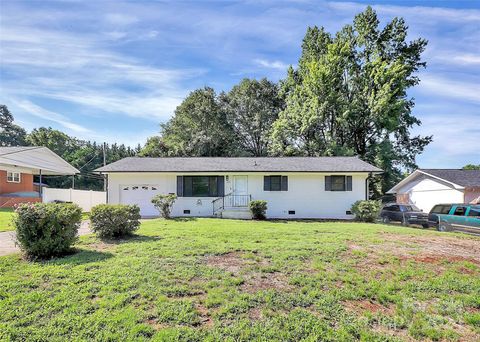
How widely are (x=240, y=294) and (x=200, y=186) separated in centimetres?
1273

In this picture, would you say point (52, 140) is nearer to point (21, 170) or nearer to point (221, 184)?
point (21, 170)

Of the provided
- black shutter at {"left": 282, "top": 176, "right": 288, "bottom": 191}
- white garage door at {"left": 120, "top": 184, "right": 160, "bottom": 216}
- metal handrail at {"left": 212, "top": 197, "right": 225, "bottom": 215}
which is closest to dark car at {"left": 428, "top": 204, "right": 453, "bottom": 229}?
black shutter at {"left": 282, "top": 176, "right": 288, "bottom": 191}

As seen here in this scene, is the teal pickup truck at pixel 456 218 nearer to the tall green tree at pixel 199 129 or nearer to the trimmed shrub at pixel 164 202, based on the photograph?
the trimmed shrub at pixel 164 202

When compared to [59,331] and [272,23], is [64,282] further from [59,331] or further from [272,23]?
[272,23]

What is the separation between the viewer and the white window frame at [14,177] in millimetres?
23344

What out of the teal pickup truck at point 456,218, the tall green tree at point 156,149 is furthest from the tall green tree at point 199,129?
the teal pickup truck at point 456,218

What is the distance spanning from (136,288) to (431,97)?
19.7m

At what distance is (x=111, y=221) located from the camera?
27.3ft

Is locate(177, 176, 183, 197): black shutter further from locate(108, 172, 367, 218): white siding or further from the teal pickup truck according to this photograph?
the teal pickup truck

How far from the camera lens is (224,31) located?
10.6m

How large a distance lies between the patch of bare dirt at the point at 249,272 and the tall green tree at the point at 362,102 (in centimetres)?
2125

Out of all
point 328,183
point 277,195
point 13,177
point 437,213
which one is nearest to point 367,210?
point 328,183

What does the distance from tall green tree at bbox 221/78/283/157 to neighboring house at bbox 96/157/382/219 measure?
1592cm

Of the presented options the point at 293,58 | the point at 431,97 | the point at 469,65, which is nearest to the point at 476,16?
the point at 469,65
